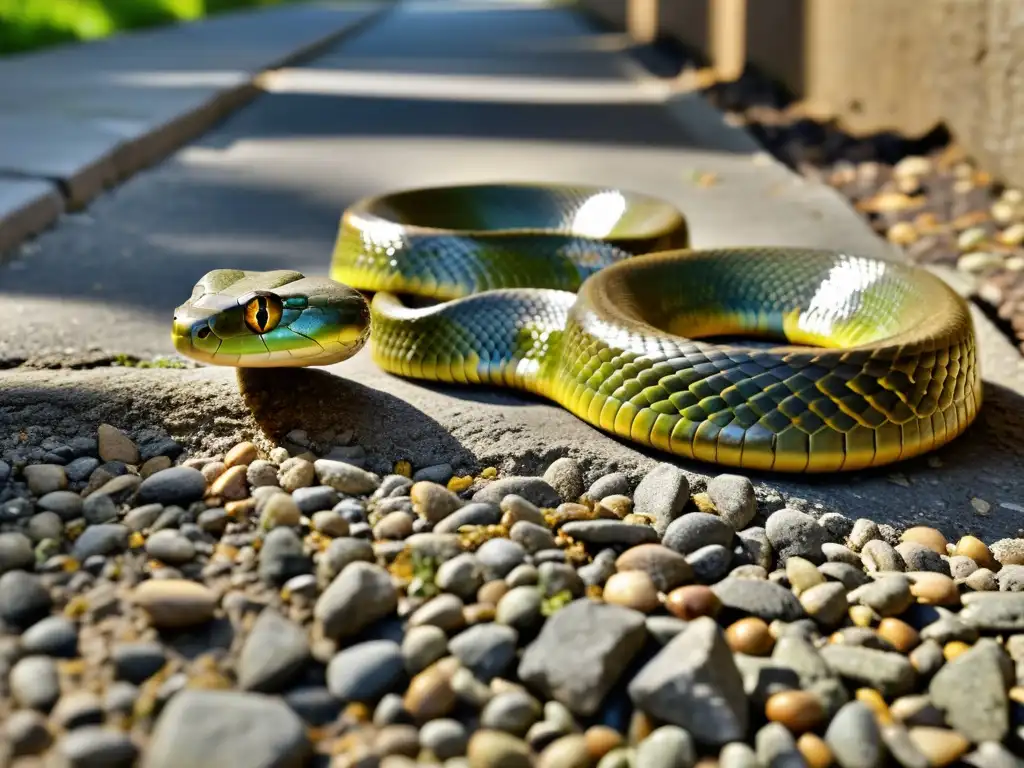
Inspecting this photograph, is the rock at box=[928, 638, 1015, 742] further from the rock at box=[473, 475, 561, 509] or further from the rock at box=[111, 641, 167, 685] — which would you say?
the rock at box=[111, 641, 167, 685]

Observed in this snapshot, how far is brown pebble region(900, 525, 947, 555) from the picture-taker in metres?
2.35

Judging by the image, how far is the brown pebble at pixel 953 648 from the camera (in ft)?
6.48

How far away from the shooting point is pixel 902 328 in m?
3.08

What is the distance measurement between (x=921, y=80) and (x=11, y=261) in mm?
4853

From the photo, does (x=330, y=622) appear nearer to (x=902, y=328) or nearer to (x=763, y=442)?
(x=763, y=442)

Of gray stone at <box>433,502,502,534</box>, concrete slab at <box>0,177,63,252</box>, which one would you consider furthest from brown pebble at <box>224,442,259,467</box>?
concrete slab at <box>0,177,63,252</box>

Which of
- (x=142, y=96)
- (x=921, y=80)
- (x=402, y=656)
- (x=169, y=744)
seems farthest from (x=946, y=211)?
(x=142, y=96)

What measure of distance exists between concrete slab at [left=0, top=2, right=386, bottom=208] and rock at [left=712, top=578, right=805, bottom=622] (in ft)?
13.3

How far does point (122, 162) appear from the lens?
598 centimetres

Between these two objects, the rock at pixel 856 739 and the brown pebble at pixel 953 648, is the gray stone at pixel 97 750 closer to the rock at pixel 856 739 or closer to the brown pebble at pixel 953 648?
the rock at pixel 856 739

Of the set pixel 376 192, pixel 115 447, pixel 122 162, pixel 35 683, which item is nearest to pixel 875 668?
pixel 35 683

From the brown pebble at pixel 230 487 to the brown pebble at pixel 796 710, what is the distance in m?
1.10

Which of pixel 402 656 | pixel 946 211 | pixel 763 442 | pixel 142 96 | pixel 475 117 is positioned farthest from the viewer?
pixel 475 117

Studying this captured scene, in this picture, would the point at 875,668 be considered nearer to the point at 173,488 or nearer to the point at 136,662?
the point at 136,662
